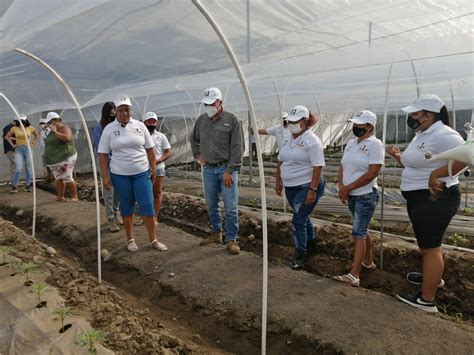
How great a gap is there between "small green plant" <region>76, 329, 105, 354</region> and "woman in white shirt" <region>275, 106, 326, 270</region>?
83.9 inches

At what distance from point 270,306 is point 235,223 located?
1.38 metres

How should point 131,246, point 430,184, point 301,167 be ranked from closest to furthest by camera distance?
point 430,184 < point 301,167 < point 131,246

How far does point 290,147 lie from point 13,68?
4.60m

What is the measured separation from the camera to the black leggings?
2.97 m

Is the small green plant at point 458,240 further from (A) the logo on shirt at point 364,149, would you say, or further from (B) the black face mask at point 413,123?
(B) the black face mask at point 413,123

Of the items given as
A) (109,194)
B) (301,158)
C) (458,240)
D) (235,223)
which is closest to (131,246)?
(109,194)

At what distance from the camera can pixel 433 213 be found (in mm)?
2984

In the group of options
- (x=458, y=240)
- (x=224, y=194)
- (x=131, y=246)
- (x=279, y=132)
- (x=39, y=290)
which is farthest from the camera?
(x=279, y=132)

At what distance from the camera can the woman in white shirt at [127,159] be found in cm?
423

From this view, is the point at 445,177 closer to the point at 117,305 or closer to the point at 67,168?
the point at 117,305

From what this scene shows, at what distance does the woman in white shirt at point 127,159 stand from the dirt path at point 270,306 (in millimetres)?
670

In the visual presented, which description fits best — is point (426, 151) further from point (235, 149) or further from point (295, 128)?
point (235, 149)

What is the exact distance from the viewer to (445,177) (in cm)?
292

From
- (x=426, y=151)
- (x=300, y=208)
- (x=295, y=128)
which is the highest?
(x=295, y=128)
